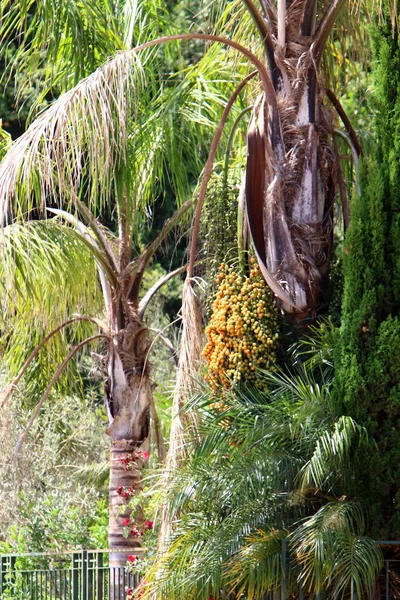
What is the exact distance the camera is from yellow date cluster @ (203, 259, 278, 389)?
8281 mm

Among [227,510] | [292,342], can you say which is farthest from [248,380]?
[227,510]

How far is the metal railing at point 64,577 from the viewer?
399 inches

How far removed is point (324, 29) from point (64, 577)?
6.29 meters

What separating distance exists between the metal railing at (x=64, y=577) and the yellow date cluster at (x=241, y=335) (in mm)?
2653

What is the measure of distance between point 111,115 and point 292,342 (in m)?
2.34

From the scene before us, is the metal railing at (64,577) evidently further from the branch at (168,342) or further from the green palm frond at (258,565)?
the green palm frond at (258,565)

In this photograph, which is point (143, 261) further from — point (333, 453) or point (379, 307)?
point (333, 453)

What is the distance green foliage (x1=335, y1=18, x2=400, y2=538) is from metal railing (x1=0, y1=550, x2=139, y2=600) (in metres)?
3.31

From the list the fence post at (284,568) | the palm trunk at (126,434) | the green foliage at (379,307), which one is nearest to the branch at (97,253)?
the palm trunk at (126,434)

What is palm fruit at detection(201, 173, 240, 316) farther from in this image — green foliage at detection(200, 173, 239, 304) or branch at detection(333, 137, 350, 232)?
branch at detection(333, 137, 350, 232)

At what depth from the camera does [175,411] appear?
864 cm

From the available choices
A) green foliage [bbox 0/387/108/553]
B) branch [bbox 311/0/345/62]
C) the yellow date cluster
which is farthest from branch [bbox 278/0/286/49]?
green foliage [bbox 0/387/108/553]

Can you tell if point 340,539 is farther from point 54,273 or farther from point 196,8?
point 196,8

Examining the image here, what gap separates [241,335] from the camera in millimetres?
8328
